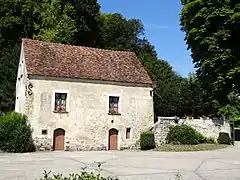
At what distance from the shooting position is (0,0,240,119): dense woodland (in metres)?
28.7

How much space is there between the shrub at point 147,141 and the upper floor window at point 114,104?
10.2ft

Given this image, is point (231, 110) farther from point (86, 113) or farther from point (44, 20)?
point (44, 20)

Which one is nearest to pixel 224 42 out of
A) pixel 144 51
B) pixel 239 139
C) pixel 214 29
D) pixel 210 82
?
pixel 214 29

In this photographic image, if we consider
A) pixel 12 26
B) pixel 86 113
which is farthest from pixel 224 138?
pixel 12 26

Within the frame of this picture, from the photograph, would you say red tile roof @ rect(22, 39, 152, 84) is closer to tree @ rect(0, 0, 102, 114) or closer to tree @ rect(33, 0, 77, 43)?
tree @ rect(33, 0, 77, 43)

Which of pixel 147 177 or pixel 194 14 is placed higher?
pixel 194 14

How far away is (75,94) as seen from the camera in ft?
94.8

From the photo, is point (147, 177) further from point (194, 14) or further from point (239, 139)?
point (239, 139)

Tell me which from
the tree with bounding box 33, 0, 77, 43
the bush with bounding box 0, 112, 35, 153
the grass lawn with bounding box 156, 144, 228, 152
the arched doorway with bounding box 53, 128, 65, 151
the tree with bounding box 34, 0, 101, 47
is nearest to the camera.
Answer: the bush with bounding box 0, 112, 35, 153

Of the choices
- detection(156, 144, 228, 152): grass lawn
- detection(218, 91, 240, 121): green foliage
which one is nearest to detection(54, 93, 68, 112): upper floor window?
detection(156, 144, 228, 152): grass lawn

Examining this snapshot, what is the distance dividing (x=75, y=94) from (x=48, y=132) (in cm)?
386

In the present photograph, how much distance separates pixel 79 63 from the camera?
30.4 m

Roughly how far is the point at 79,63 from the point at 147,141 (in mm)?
9058

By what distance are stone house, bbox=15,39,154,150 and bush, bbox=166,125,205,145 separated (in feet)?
7.56
